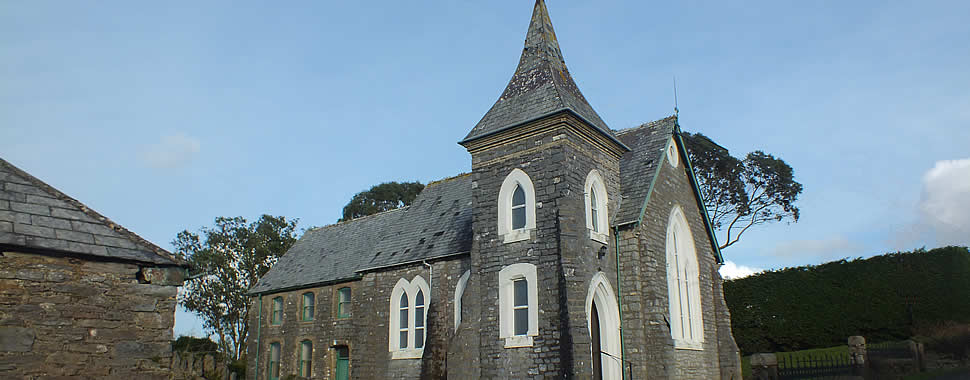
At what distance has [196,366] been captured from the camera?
933 inches

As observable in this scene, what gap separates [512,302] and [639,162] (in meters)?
6.27

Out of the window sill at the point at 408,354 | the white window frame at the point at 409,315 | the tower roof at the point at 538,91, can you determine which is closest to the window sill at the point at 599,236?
the tower roof at the point at 538,91

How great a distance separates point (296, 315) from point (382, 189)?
28.7m

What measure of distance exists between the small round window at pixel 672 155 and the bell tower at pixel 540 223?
2.02 m

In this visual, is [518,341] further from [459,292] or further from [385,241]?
[385,241]

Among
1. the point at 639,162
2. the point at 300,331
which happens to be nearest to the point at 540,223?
the point at 639,162

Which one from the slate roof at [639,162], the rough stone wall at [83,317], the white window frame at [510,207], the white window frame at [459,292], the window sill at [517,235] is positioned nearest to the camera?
the rough stone wall at [83,317]

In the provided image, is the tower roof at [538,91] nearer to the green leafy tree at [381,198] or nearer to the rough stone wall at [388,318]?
the rough stone wall at [388,318]

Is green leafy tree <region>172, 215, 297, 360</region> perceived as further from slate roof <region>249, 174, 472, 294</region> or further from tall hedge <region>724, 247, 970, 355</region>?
tall hedge <region>724, 247, 970, 355</region>

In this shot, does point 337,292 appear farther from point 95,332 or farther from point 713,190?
point 713,190

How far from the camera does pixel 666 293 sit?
1791cm

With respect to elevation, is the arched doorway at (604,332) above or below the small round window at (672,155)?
below

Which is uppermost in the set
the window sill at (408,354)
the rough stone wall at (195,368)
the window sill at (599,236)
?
the window sill at (599,236)

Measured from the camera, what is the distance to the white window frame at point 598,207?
55.1 feet
